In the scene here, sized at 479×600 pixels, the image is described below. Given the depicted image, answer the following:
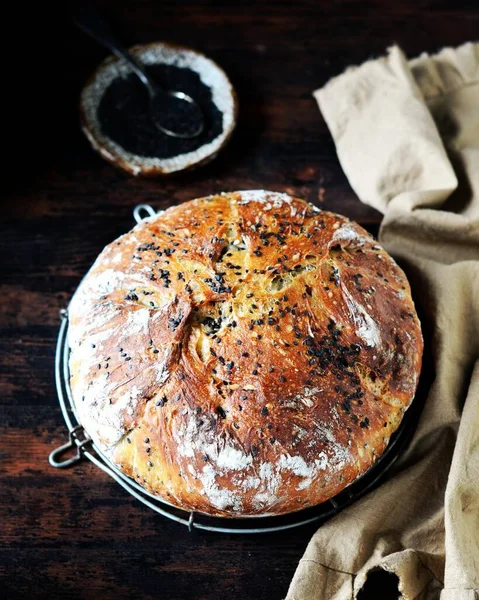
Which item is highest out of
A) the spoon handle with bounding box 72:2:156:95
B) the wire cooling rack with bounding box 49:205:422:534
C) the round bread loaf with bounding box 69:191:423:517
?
the spoon handle with bounding box 72:2:156:95

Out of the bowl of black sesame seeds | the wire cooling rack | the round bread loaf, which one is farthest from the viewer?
the bowl of black sesame seeds

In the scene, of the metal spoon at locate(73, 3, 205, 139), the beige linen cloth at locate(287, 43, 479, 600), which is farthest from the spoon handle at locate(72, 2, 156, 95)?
the beige linen cloth at locate(287, 43, 479, 600)

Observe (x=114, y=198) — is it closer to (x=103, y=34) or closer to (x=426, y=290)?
(x=103, y=34)

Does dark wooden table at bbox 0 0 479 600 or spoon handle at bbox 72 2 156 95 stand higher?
spoon handle at bbox 72 2 156 95

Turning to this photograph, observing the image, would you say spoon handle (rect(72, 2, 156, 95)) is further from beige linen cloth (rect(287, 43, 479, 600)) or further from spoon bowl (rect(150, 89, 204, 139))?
beige linen cloth (rect(287, 43, 479, 600))

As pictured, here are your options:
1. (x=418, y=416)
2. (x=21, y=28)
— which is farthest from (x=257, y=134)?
(x=418, y=416)
